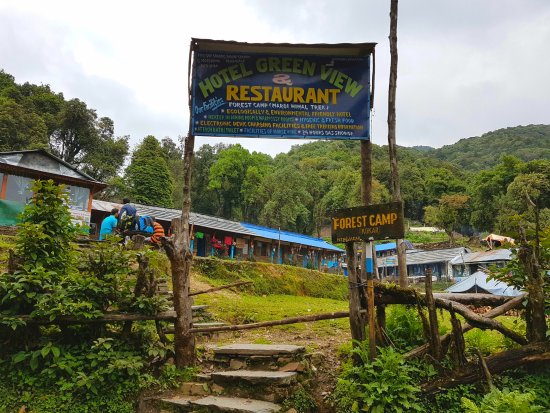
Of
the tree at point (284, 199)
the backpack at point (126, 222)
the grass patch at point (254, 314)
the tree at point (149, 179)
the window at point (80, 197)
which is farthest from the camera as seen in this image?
the tree at point (284, 199)

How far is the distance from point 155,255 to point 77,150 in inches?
1715

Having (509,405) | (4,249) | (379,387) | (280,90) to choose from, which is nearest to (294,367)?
(379,387)

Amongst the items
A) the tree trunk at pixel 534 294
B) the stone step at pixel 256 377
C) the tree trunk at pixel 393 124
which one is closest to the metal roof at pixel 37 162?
the tree trunk at pixel 393 124

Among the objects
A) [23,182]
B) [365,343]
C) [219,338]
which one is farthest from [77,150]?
[365,343]

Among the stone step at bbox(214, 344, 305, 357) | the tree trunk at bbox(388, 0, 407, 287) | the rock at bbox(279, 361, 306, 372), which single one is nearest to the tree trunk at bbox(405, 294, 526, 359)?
the rock at bbox(279, 361, 306, 372)

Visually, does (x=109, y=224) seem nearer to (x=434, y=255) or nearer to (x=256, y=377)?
(x=256, y=377)

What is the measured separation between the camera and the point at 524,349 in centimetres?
502

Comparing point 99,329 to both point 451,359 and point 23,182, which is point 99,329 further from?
point 23,182

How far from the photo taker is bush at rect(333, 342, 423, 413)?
15.3 ft

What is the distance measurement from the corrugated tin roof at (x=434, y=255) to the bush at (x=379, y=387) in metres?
42.8

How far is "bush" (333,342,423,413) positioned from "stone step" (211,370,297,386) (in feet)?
2.03

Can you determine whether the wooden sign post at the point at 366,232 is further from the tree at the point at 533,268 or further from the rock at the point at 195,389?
the rock at the point at 195,389

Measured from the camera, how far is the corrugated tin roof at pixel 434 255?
45.1 meters

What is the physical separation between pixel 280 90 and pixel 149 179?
112 ft
